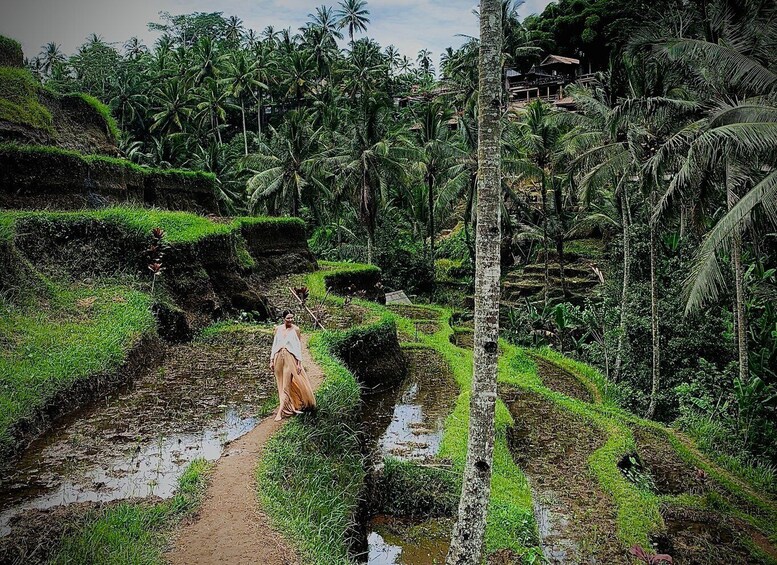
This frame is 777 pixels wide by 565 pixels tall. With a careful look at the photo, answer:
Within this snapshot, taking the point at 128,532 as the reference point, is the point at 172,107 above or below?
above

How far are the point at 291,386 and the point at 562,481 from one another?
4.86 meters

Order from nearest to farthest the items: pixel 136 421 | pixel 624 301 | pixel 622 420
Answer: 1. pixel 136 421
2. pixel 622 420
3. pixel 624 301

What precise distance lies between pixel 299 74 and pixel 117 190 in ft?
101

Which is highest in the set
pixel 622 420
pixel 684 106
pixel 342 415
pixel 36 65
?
pixel 36 65

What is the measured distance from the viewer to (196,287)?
1383 centimetres

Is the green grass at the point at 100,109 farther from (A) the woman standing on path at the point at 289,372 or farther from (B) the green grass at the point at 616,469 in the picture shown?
(B) the green grass at the point at 616,469

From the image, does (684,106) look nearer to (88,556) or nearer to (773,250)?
(773,250)

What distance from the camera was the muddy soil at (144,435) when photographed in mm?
5883

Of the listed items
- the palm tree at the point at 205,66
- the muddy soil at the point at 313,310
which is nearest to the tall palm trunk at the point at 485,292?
the muddy soil at the point at 313,310

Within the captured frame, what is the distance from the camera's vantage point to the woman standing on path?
7.84m

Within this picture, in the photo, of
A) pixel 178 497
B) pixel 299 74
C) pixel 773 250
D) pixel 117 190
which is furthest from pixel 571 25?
pixel 178 497

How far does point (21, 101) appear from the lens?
14.8 m

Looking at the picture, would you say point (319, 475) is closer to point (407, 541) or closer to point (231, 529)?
point (407, 541)

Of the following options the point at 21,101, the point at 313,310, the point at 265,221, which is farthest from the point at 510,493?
the point at 265,221
